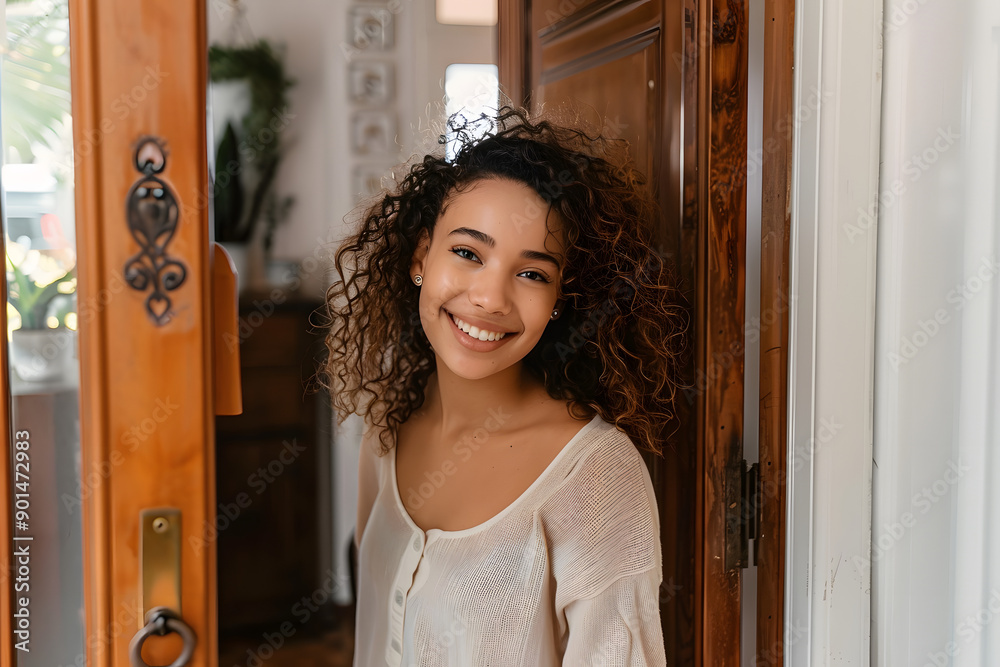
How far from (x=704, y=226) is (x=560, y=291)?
0.27 meters

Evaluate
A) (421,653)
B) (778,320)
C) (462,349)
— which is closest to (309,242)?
(462,349)

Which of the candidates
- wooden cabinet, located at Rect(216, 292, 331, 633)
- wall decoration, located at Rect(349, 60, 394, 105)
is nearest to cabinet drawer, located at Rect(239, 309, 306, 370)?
wooden cabinet, located at Rect(216, 292, 331, 633)

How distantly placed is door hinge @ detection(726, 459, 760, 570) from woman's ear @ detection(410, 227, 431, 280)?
0.59 meters

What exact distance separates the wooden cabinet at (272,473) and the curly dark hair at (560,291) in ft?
0.16

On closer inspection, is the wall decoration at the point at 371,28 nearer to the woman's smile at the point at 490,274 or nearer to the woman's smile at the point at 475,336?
the woman's smile at the point at 490,274

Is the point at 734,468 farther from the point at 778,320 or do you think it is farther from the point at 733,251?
the point at 733,251

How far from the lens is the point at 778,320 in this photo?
3.80ft

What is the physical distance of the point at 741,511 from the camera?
118 cm

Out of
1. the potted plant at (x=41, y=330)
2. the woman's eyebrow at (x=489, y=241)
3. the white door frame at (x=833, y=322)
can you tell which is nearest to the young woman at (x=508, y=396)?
the woman's eyebrow at (x=489, y=241)

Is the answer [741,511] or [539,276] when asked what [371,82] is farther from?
[741,511]

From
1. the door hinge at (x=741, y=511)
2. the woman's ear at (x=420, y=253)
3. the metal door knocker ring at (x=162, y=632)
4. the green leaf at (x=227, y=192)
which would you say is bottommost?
the metal door knocker ring at (x=162, y=632)

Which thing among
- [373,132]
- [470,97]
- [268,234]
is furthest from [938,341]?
[268,234]

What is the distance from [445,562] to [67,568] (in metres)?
0.50

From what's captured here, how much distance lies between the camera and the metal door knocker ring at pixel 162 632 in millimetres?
914
